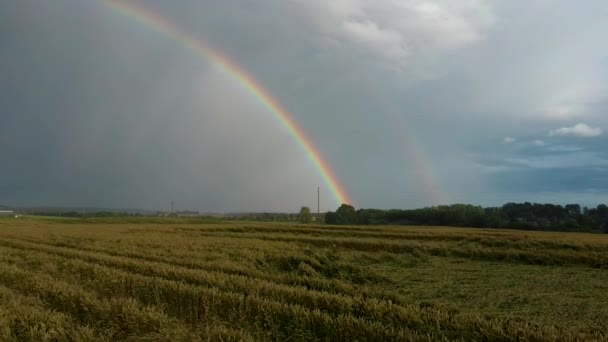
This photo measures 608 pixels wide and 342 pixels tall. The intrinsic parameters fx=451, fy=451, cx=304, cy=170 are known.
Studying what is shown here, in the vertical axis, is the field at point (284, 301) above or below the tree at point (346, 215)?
below

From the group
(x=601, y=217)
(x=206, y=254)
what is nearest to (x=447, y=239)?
(x=206, y=254)

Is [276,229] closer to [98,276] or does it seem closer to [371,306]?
[98,276]

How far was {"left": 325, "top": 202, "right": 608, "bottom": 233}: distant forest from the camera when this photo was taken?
70.4m

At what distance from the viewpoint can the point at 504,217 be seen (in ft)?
259

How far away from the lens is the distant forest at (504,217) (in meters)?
70.4

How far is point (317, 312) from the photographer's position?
7984mm

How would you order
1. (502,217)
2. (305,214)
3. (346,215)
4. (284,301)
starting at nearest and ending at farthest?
(284,301), (502,217), (346,215), (305,214)

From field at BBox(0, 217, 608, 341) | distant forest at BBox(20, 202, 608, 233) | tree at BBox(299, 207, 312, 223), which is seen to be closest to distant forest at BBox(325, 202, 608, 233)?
distant forest at BBox(20, 202, 608, 233)

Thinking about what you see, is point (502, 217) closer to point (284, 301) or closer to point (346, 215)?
point (346, 215)

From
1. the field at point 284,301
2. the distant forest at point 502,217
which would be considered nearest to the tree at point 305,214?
the distant forest at point 502,217

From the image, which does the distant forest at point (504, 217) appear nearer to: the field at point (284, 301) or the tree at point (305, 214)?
the tree at point (305, 214)

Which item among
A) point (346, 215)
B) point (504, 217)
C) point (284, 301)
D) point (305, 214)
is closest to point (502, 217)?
point (504, 217)

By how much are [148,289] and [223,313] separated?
2775 millimetres

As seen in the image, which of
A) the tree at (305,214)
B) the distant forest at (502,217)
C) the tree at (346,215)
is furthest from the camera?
the tree at (305,214)
